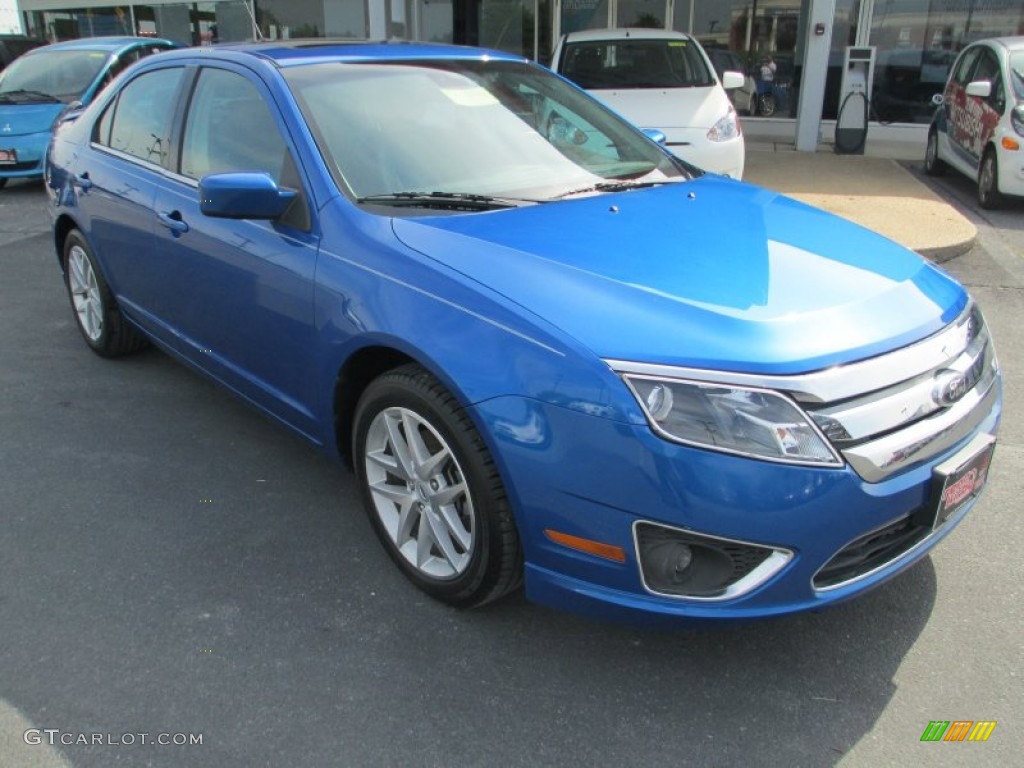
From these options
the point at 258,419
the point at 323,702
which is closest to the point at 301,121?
the point at 258,419

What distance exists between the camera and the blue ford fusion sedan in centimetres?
209

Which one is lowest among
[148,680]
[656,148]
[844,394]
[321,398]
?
[148,680]

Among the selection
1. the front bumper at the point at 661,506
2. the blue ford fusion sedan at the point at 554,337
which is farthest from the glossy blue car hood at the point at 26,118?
the front bumper at the point at 661,506

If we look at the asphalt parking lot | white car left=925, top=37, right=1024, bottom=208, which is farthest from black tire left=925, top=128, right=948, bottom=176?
the asphalt parking lot

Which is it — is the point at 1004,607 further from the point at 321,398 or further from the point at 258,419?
the point at 258,419

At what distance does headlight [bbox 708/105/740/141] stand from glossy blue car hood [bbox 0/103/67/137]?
7.24 meters

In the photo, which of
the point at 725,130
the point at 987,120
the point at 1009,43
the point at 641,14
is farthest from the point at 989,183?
the point at 641,14

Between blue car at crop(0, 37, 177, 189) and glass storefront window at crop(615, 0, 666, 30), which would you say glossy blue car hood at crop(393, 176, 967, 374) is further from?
glass storefront window at crop(615, 0, 666, 30)

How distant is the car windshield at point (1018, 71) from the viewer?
332 inches

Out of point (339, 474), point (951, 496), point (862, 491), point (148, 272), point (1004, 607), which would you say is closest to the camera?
point (862, 491)

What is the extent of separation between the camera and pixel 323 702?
2391 mm

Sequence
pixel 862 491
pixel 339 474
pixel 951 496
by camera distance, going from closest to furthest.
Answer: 1. pixel 862 491
2. pixel 951 496
3. pixel 339 474

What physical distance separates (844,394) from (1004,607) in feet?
3.82

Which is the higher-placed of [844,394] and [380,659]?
[844,394]
